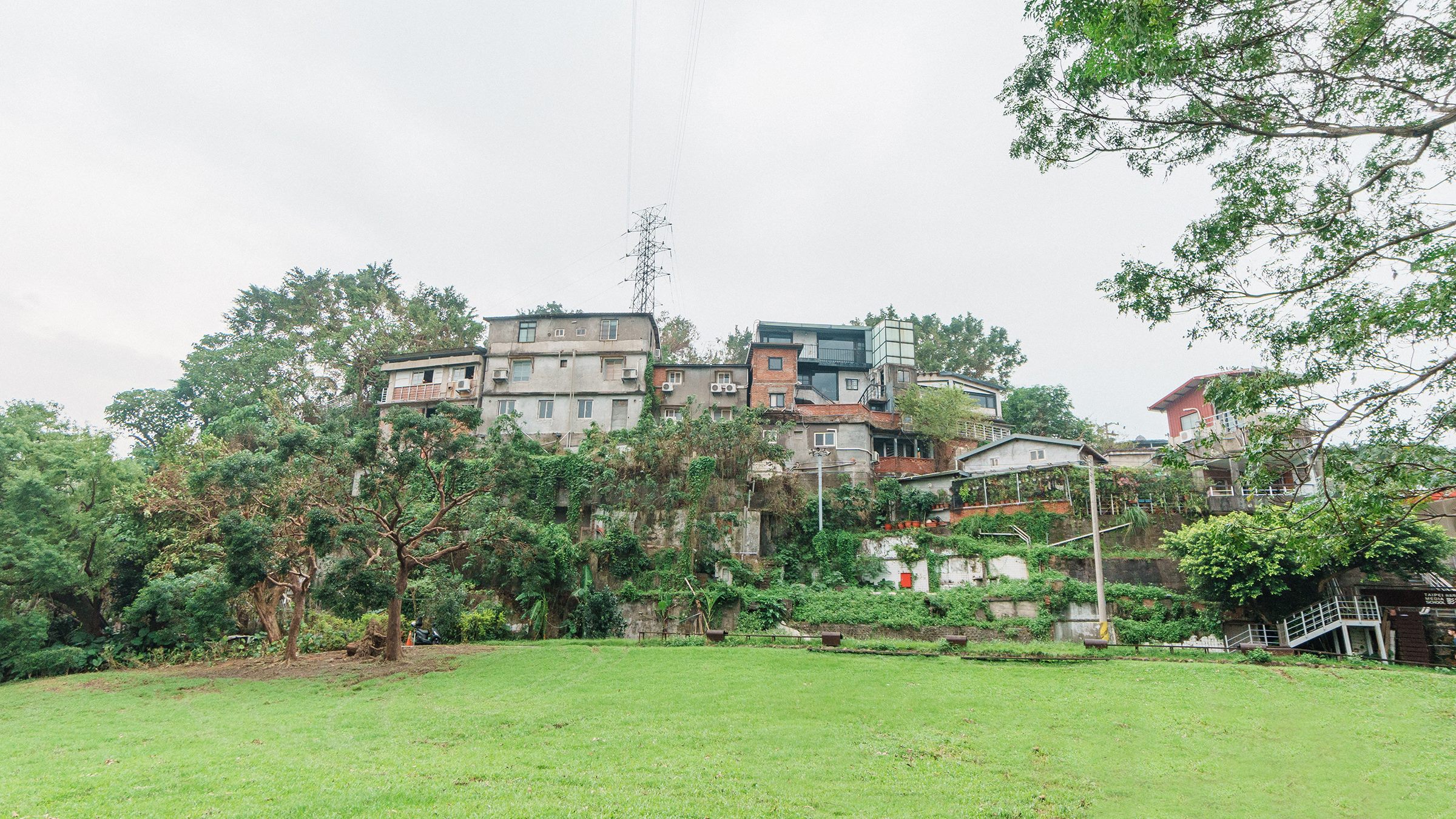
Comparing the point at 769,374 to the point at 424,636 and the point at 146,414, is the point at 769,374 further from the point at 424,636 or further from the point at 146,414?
the point at 146,414

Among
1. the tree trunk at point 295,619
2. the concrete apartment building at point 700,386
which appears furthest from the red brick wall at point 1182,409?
the tree trunk at point 295,619

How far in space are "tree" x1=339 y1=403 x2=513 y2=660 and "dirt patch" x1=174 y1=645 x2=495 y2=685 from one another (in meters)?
0.99

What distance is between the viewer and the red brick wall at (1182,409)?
1561 inches

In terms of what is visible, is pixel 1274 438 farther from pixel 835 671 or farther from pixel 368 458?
pixel 368 458

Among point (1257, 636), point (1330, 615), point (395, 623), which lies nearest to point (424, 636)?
point (395, 623)

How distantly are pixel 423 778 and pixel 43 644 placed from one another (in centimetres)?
2356

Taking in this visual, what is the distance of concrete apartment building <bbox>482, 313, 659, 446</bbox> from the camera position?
41.2 metres

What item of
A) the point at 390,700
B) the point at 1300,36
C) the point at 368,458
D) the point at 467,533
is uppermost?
the point at 1300,36

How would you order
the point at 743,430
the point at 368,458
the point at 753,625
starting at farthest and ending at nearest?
the point at 743,430
the point at 753,625
the point at 368,458

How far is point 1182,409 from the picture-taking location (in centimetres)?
4134

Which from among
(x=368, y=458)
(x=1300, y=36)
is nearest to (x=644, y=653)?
(x=368, y=458)

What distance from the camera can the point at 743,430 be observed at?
3297cm

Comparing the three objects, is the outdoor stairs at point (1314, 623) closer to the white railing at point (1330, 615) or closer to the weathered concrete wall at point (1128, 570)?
the white railing at point (1330, 615)

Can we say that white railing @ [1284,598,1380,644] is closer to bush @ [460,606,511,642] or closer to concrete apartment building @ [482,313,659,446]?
bush @ [460,606,511,642]
